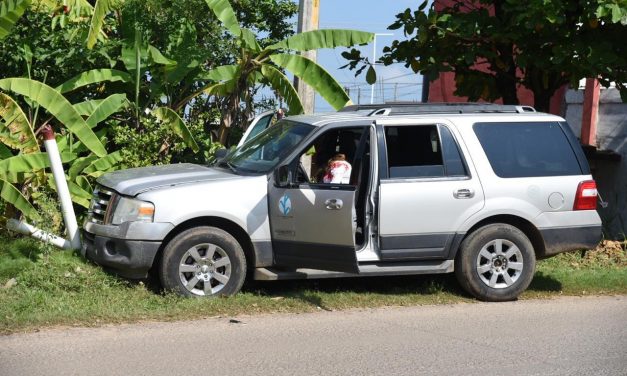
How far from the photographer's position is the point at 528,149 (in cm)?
933

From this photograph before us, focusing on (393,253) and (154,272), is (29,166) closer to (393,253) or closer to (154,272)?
(154,272)

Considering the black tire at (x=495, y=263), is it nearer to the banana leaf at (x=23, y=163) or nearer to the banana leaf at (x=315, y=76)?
the banana leaf at (x=315, y=76)

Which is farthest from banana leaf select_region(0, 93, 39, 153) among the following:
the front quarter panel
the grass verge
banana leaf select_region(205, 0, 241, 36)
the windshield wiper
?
the front quarter panel

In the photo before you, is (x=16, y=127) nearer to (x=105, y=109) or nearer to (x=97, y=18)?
(x=105, y=109)

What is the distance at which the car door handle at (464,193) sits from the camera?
900 centimetres

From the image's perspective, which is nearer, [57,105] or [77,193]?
[57,105]

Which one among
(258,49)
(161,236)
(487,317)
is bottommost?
(487,317)

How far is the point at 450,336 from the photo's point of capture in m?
7.75

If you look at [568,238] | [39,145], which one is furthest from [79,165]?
[568,238]

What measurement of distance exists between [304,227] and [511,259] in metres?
2.20

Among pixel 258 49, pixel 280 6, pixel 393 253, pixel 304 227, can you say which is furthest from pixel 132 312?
pixel 280 6

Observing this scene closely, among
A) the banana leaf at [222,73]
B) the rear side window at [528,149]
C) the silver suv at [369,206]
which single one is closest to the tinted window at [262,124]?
the banana leaf at [222,73]

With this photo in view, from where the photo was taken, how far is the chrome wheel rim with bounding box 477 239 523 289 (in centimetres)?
916

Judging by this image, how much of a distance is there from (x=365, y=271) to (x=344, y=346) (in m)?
1.60
